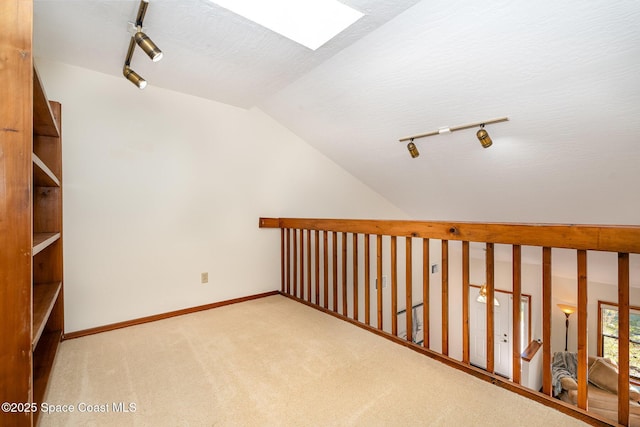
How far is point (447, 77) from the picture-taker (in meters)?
2.24

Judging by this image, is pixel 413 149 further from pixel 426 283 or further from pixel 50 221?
pixel 50 221

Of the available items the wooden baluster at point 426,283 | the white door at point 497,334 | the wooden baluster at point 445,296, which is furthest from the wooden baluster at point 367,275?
the white door at point 497,334

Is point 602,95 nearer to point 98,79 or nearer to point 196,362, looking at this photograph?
point 196,362

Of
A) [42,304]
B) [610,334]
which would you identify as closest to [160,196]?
[42,304]

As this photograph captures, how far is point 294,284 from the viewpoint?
328 cm

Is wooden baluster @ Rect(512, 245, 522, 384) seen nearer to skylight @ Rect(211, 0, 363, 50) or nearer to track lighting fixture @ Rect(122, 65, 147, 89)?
skylight @ Rect(211, 0, 363, 50)

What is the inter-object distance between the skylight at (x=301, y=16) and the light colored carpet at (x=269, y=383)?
2101mm

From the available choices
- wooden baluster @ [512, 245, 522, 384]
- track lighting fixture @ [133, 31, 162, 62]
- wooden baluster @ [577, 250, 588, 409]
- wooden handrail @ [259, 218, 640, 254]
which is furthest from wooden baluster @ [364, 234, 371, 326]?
track lighting fixture @ [133, 31, 162, 62]

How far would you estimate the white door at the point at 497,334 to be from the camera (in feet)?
18.5

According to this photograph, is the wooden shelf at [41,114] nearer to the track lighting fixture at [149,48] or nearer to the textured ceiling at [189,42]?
the track lighting fixture at [149,48]

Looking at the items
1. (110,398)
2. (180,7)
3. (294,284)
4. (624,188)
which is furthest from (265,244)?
(624,188)

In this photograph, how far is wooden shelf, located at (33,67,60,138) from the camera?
4.52ft

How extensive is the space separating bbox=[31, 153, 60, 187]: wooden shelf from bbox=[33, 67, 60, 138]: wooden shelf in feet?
0.96

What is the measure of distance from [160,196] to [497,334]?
6.38 m
